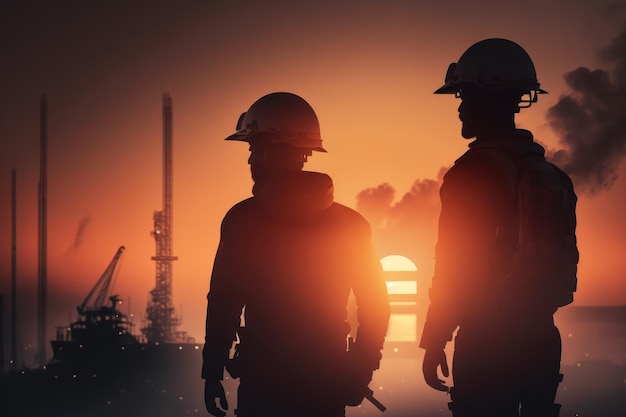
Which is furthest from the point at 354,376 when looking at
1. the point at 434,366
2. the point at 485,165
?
the point at 485,165

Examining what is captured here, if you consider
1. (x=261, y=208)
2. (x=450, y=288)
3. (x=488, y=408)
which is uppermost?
(x=261, y=208)

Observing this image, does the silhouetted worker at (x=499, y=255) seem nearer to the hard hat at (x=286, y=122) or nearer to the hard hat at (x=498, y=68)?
the hard hat at (x=498, y=68)

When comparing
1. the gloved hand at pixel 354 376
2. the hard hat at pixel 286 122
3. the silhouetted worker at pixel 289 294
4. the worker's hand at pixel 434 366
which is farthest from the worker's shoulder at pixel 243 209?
the worker's hand at pixel 434 366

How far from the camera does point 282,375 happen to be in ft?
48.6

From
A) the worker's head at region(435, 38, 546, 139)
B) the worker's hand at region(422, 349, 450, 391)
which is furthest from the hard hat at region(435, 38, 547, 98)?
the worker's hand at region(422, 349, 450, 391)

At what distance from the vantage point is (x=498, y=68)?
562 inches

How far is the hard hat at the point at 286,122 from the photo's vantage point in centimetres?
1473

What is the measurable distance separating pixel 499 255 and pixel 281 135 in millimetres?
3680

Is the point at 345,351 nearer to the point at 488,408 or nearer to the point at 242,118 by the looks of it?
the point at 488,408

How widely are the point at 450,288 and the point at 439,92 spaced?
3040 mm

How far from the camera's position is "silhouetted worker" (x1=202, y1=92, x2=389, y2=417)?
14.6 meters

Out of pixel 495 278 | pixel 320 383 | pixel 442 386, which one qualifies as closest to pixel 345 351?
pixel 320 383

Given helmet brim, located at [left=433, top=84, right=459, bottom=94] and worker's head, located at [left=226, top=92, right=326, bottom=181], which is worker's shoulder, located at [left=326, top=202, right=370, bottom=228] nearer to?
worker's head, located at [left=226, top=92, right=326, bottom=181]

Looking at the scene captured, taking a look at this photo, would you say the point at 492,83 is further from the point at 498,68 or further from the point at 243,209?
the point at 243,209
